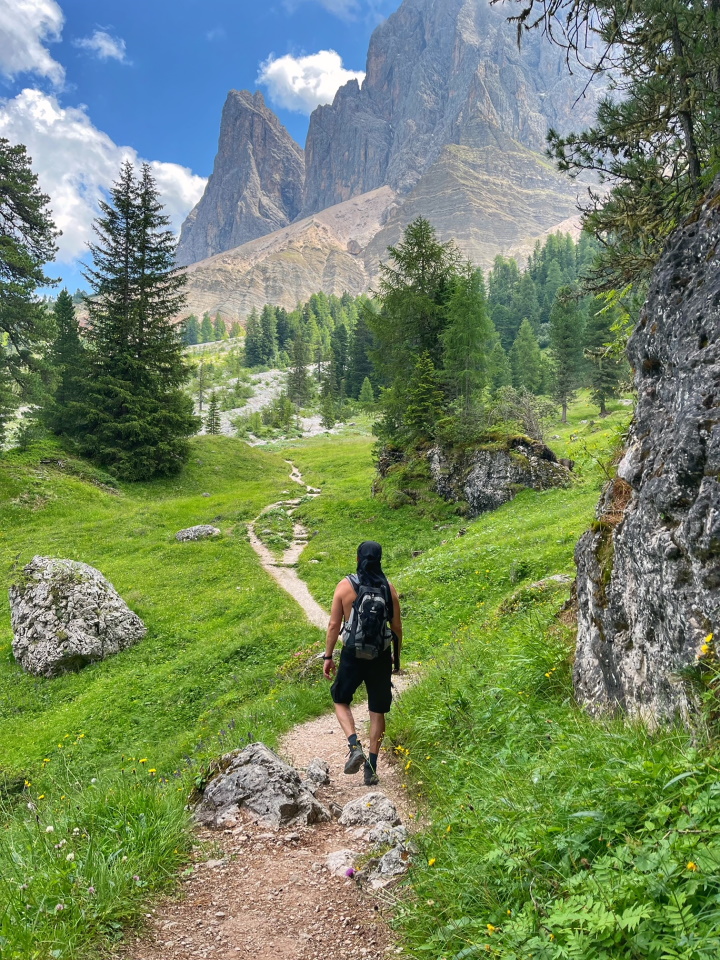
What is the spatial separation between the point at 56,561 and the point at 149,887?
603 inches

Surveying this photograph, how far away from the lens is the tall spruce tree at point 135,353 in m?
38.8

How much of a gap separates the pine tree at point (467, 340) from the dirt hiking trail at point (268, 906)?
22785 millimetres

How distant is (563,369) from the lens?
201 ft

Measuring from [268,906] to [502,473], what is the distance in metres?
21.6

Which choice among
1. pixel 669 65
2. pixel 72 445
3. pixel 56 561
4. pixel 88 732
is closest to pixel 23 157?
pixel 72 445

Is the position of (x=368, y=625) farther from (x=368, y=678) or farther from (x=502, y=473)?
(x=502, y=473)

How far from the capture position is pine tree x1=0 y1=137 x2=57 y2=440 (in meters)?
30.7

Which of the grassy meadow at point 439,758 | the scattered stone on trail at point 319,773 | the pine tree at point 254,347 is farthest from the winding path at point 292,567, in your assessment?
the pine tree at point 254,347

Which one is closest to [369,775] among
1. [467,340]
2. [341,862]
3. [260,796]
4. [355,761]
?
[355,761]

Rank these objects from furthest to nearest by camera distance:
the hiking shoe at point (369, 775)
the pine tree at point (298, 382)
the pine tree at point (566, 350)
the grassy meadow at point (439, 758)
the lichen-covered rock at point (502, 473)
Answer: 1. the pine tree at point (298, 382)
2. the pine tree at point (566, 350)
3. the lichen-covered rock at point (502, 473)
4. the hiking shoe at point (369, 775)
5. the grassy meadow at point (439, 758)

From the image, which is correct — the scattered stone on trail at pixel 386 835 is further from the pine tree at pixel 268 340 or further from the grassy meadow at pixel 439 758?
the pine tree at pixel 268 340

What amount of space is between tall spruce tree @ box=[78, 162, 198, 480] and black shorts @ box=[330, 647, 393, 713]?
1414 inches

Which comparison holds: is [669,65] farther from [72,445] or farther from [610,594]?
[72,445]

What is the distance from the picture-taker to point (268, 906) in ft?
13.8
